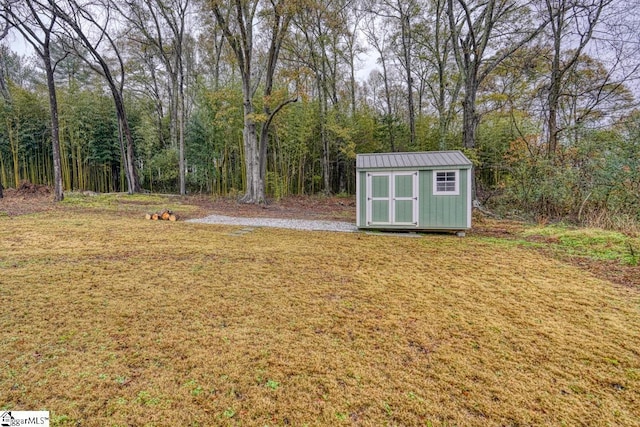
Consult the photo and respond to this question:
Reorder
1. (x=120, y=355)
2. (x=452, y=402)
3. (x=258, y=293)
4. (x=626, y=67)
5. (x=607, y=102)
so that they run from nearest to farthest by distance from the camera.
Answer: (x=452, y=402), (x=120, y=355), (x=258, y=293), (x=626, y=67), (x=607, y=102)

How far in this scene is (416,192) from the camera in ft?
19.2

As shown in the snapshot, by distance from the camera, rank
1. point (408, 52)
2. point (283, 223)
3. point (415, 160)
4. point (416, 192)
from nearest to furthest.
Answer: point (416, 192)
point (415, 160)
point (283, 223)
point (408, 52)

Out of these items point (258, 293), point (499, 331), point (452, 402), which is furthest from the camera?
point (258, 293)

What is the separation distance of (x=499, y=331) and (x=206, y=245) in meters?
3.87

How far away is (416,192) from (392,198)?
47 cm

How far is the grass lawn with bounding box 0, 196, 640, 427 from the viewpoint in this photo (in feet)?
4.58

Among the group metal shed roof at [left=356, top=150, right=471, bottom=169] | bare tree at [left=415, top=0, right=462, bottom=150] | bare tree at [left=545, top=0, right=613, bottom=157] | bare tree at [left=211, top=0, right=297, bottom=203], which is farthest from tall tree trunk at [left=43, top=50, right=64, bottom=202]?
bare tree at [left=545, top=0, right=613, bottom=157]

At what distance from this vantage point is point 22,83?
16.5 meters

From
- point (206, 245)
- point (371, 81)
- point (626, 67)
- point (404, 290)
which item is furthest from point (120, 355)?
point (371, 81)

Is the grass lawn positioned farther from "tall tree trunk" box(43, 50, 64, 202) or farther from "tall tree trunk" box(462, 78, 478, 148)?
"tall tree trunk" box(43, 50, 64, 202)

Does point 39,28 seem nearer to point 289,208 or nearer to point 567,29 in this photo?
point 289,208

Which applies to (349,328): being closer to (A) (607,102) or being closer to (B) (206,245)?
(B) (206,245)

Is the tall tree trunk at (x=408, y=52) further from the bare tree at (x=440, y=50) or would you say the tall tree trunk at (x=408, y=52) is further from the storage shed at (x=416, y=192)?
the storage shed at (x=416, y=192)

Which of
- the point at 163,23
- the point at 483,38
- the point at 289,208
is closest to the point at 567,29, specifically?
the point at 483,38
